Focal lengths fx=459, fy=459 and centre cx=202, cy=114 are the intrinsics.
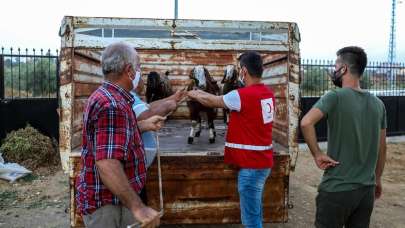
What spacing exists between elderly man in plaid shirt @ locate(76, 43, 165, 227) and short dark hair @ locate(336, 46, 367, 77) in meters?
1.57

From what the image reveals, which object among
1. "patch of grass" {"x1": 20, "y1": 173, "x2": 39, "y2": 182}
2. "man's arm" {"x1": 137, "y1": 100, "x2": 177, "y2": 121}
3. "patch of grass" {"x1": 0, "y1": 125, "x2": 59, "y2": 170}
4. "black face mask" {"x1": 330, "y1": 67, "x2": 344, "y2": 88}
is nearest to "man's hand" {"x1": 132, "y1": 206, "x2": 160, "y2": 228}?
"man's arm" {"x1": 137, "y1": 100, "x2": 177, "y2": 121}

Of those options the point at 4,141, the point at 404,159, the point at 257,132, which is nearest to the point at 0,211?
the point at 4,141

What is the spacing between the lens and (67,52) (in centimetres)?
420

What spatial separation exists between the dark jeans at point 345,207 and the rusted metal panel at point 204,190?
123 centimetres

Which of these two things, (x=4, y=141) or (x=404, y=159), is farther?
(x=404, y=159)

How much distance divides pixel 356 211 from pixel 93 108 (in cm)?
209

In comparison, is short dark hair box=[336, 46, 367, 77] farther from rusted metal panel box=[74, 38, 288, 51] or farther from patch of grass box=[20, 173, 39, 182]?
patch of grass box=[20, 173, 39, 182]

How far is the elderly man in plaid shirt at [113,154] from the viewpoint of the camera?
2391 millimetres

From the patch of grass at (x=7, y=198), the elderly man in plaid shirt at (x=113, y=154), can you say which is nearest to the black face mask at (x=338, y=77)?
the elderly man in plaid shirt at (x=113, y=154)

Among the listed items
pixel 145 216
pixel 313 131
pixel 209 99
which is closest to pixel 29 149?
pixel 209 99

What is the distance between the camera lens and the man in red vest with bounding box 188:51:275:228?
155 inches

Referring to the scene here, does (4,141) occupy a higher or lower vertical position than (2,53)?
lower

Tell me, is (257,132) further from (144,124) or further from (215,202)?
(144,124)

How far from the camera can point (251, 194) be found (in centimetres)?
403
